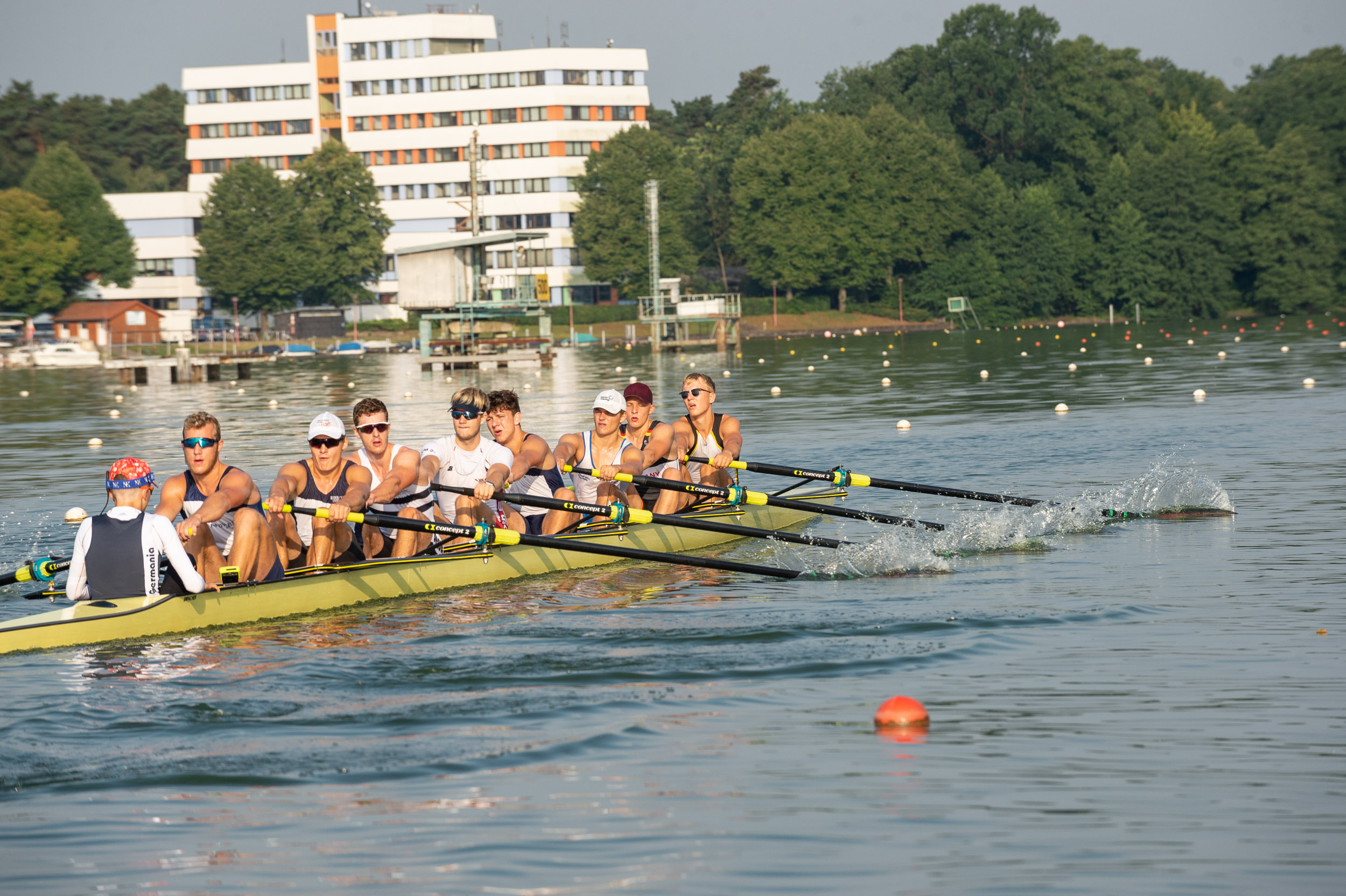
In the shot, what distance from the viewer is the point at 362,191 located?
91375mm

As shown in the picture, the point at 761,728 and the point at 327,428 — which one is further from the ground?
the point at 327,428

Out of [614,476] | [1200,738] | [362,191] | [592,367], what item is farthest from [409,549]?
[362,191]

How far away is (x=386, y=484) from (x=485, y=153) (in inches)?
3725

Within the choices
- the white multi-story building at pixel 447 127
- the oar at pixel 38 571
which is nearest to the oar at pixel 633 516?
the oar at pixel 38 571

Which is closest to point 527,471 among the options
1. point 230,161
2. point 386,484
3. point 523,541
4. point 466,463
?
point 466,463

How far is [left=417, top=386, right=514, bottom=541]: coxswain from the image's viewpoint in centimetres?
1127

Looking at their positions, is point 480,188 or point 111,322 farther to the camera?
point 480,188

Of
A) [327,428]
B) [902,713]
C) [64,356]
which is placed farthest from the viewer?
[64,356]

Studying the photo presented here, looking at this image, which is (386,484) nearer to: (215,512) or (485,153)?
(215,512)

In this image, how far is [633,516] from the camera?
11.6 m

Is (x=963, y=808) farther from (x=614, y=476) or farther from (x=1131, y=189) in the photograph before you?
(x=1131, y=189)

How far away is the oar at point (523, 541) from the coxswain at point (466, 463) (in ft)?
1.17

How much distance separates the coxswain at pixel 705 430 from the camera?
13242mm

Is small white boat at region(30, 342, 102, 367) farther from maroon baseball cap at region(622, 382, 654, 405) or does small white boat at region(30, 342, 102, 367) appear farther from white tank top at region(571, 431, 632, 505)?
maroon baseball cap at region(622, 382, 654, 405)
